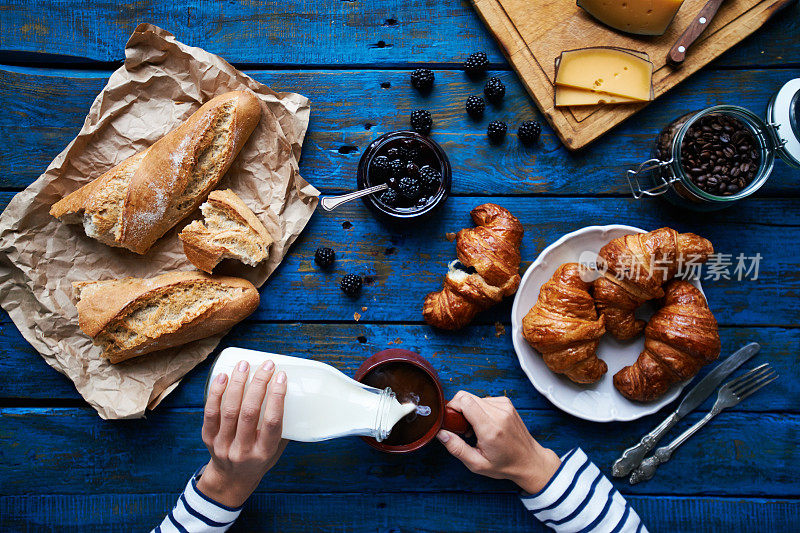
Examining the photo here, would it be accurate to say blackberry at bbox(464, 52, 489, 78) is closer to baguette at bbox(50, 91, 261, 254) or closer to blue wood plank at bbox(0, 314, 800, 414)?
baguette at bbox(50, 91, 261, 254)

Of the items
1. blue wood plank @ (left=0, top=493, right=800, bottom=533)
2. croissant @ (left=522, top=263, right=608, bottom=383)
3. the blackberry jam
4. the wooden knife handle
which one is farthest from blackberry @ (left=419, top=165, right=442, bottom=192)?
blue wood plank @ (left=0, top=493, right=800, bottom=533)

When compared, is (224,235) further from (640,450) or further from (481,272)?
(640,450)

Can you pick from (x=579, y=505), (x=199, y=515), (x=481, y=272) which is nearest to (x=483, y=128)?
(x=481, y=272)

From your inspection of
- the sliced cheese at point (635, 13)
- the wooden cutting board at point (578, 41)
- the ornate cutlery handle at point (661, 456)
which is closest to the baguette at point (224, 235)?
the wooden cutting board at point (578, 41)

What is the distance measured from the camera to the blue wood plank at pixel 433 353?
6.14 feet

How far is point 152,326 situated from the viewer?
67.1 inches

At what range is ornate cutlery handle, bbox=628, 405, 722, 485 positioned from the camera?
6.08 ft

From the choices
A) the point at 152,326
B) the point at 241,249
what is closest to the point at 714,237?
the point at 241,249

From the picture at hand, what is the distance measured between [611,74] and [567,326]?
2.93 ft

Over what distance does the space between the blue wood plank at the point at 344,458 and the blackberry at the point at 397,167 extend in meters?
0.94

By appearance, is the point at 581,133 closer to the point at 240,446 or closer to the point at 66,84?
the point at 240,446

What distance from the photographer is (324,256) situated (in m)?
1.84

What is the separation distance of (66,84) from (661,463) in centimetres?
251

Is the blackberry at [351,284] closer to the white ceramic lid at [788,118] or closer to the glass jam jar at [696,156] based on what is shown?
the glass jam jar at [696,156]
